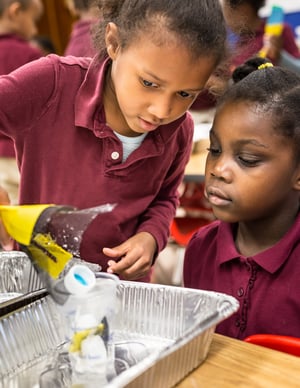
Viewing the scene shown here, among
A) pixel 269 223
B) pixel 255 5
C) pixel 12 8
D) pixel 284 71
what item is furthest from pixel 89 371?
pixel 12 8

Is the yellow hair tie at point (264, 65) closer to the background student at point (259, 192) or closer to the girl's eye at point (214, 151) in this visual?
the background student at point (259, 192)

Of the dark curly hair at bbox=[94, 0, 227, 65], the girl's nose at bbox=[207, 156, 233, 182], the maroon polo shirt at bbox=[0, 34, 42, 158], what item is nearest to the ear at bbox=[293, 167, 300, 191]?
the girl's nose at bbox=[207, 156, 233, 182]

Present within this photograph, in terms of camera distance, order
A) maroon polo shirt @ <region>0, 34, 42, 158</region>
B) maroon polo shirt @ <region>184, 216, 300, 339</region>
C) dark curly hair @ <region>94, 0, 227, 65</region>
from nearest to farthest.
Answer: dark curly hair @ <region>94, 0, 227, 65</region> → maroon polo shirt @ <region>184, 216, 300, 339</region> → maroon polo shirt @ <region>0, 34, 42, 158</region>

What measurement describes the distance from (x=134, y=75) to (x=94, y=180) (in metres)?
0.23

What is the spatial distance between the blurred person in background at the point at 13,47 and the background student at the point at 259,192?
1.14m

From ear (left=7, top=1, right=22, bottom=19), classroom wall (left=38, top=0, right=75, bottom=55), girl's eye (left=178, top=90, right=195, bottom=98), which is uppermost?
girl's eye (left=178, top=90, right=195, bottom=98)

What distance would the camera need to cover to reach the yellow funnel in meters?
0.56

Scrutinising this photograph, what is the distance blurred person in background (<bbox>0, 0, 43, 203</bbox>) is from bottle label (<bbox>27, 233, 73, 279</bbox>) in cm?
132

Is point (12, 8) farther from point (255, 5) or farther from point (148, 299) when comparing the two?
point (148, 299)

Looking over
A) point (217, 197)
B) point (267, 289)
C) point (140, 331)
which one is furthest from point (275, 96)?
point (140, 331)

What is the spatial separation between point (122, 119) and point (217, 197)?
0.72ft

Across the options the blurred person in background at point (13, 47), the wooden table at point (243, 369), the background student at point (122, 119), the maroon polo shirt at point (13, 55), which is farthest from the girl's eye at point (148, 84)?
the maroon polo shirt at point (13, 55)

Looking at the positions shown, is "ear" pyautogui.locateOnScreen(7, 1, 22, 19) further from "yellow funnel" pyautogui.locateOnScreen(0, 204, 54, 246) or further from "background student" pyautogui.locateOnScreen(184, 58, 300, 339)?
"yellow funnel" pyautogui.locateOnScreen(0, 204, 54, 246)

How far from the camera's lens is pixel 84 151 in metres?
0.95
